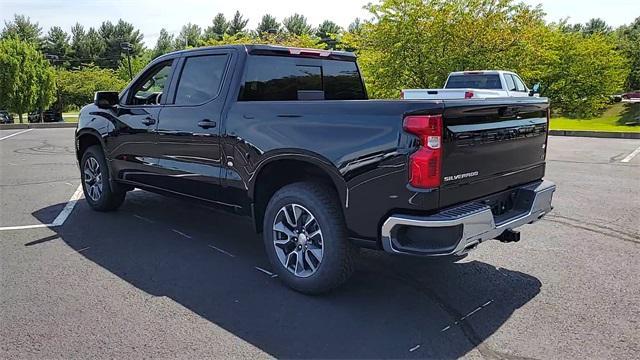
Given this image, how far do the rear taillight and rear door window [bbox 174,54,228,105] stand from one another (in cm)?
214

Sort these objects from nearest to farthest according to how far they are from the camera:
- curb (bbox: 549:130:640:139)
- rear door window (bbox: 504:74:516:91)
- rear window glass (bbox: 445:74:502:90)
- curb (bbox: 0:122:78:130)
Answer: rear window glass (bbox: 445:74:502:90)
rear door window (bbox: 504:74:516:91)
curb (bbox: 549:130:640:139)
curb (bbox: 0:122:78:130)

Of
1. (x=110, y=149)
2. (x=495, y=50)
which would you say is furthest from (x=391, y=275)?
(x=495, y=50)

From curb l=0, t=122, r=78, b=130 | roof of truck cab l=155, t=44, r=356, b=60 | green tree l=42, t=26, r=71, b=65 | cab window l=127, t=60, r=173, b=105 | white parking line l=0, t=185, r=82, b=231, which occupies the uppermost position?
green tree l=42, t=26, r=71, b=65

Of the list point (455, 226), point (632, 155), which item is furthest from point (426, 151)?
point (632, 155)

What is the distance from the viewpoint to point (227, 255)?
16.0ft

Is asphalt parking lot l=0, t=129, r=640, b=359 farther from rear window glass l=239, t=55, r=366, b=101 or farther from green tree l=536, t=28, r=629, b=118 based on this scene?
green tree l=536, t=28, r=629, b=118

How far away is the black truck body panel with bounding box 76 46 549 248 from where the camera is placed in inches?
133

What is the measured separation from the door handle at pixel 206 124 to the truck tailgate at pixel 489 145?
7.16 feet

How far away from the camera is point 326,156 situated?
12.1 feet

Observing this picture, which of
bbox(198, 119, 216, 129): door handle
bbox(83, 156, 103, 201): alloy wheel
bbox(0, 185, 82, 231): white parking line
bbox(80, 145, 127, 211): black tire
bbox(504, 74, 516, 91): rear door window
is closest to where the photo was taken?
bbox(198, 119, 216, 129): door handle

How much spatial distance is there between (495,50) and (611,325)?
1965 cm

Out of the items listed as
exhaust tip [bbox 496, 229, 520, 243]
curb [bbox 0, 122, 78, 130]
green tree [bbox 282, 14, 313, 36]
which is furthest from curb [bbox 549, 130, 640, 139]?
green tree [bbox 282, 14, 313, 36]

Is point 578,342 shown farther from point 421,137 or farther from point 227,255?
point 227,255

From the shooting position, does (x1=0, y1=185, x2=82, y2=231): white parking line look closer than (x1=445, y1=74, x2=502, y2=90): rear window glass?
Yes
